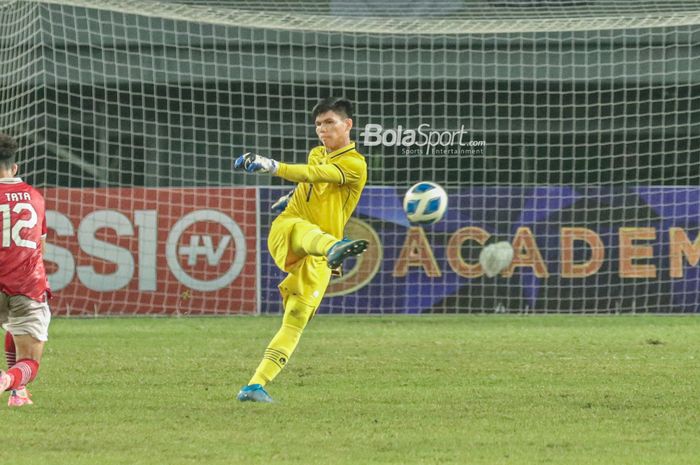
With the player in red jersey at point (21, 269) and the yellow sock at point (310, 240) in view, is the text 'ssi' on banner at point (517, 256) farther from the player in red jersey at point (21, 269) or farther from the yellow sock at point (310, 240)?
the player in red jersey at point (21, 269)

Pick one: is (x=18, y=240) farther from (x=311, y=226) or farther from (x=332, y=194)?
(x=332, y=194)

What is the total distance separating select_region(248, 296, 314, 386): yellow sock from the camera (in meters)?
8.48

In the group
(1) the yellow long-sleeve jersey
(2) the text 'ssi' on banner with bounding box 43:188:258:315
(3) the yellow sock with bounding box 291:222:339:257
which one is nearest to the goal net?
(2) the text 'ssi' on banner with bounding box 43:188:258:315

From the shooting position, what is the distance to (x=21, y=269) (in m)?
7.89

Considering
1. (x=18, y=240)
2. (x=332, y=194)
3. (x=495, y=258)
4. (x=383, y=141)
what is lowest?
(x=495, y=258)

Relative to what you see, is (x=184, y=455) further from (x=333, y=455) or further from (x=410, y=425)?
(x=410, y=425)

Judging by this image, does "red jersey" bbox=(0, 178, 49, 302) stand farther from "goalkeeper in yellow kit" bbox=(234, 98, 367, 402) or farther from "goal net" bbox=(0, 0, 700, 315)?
"goal net" bbox=(0, 0, 700, 315)

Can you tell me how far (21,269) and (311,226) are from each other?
178cm

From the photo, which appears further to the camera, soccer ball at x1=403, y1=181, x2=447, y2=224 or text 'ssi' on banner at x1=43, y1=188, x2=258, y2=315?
text 'ssi' on banner at x1=43, y1=188, x2=258, y2=315

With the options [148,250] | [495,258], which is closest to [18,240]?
[148,250]

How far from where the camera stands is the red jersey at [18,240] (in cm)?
784

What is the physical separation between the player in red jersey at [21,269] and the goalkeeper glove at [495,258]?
35.1ft

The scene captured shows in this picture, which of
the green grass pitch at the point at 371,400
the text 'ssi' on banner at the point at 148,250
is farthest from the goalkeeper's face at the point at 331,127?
the text 'ssi' on banner at the point at 148,250

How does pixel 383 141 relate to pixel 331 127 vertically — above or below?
above
